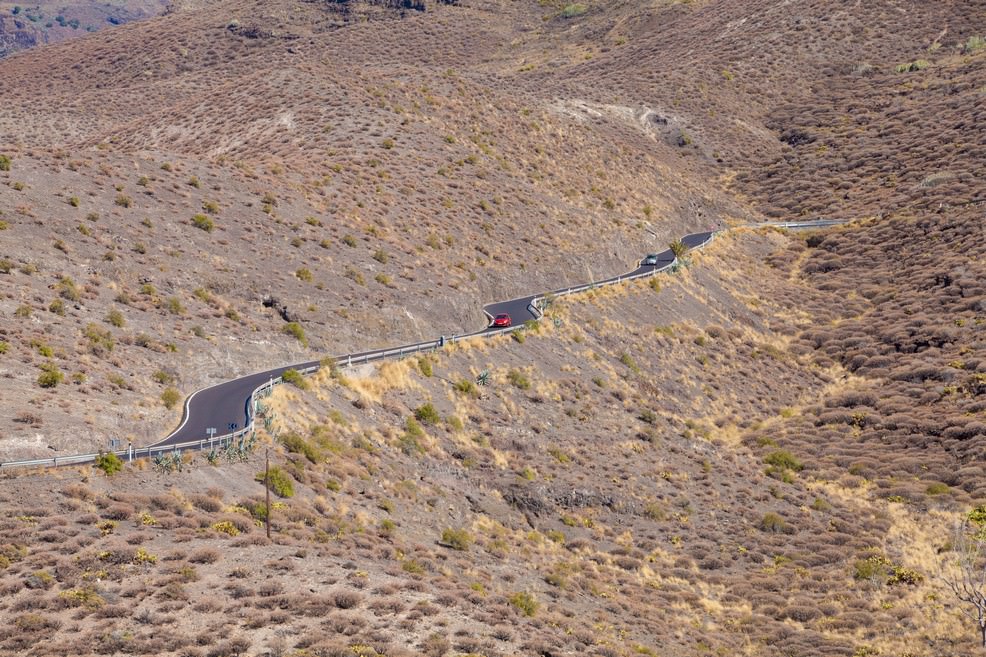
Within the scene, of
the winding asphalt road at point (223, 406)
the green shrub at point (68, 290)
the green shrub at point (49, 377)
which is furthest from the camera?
the green shrub at point (68, 290)

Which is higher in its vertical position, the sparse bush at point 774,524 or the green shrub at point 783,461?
the green shrub at point 783,461

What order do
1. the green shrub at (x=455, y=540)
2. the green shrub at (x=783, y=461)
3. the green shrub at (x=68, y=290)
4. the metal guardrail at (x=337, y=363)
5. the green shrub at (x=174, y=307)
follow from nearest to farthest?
1. the metal guardrail at (x=337, y=363)
2. the green shrub at (x=455, y=540)
3. the green shrub at (x=68, y=290)
4. the green shrub at (x=174, y=307)
5. the green shrub at (x=783, y=461)

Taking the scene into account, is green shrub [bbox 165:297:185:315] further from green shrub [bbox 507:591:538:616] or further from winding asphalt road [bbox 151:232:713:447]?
green shrub [bbox 507:591:538:616]

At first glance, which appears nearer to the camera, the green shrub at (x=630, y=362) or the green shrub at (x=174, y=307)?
the green shrub at (x=174, y=307)

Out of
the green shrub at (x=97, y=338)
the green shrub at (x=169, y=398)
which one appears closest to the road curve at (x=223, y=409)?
the green shrub at (x=169, y=398)

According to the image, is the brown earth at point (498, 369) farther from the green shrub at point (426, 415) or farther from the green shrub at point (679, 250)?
the green shrub at point (679, 250)

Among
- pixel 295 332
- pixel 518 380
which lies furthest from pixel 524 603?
pixel 295 332

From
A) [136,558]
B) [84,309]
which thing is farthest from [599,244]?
[136,558]
